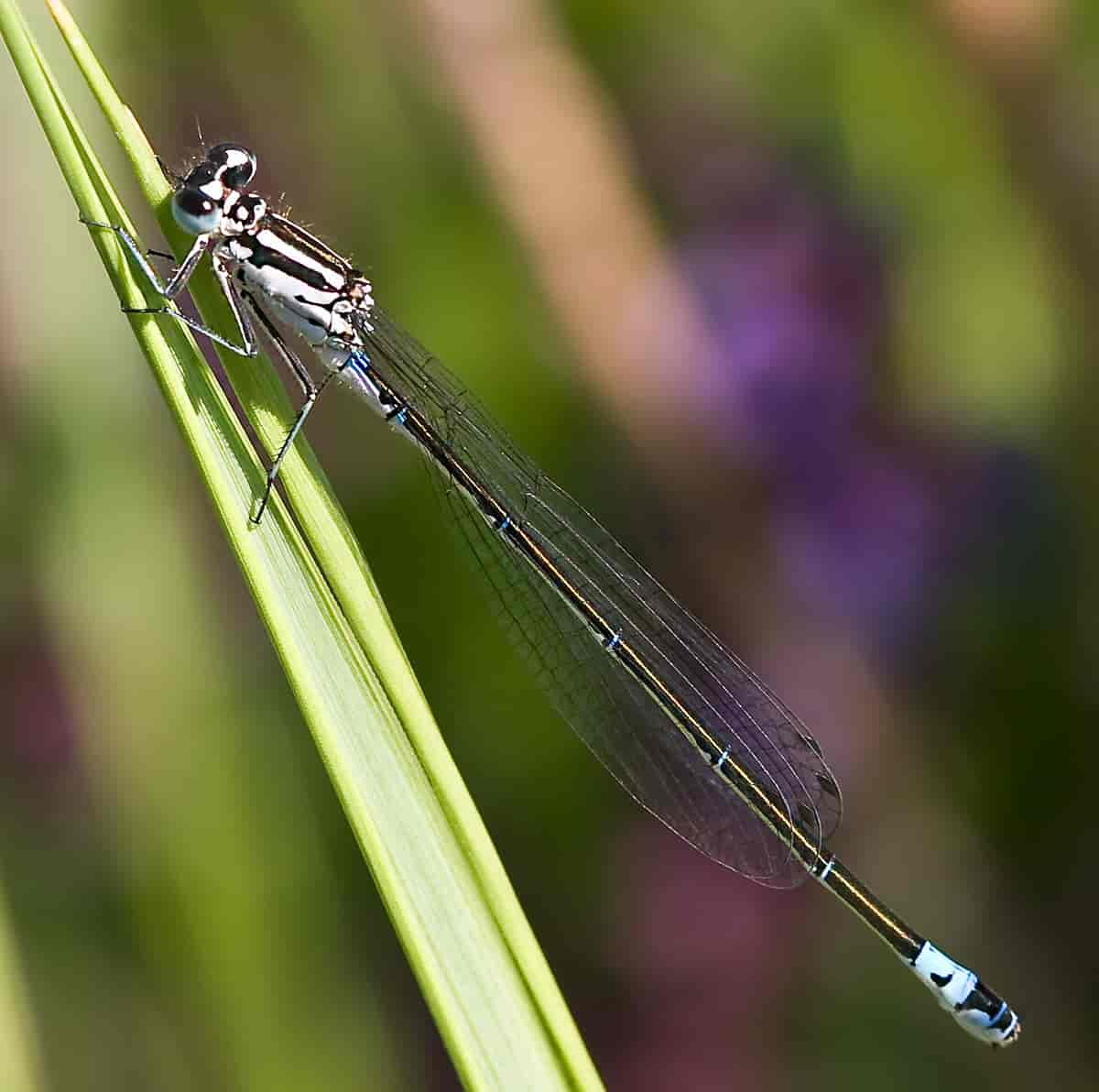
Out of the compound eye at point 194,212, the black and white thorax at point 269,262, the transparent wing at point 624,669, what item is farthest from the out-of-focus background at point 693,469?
the compound eye at point 194,212

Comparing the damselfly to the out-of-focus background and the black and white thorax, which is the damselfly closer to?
the black and white thorax

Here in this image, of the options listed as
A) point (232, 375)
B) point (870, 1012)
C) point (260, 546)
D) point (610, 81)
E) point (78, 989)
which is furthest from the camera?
point (610, 81)

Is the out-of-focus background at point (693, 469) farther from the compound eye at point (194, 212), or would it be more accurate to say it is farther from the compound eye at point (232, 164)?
the compound eye at point (194, 212)

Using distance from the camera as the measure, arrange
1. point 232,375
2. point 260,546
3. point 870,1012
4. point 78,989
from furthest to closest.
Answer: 1. point 870,1012
2. point 78,989
3. point 232,375
4. point 260,546

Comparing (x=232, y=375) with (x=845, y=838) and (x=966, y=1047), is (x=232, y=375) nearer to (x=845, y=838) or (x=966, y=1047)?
(x=845, y=838)

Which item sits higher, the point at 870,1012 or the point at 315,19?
the point at 315,19

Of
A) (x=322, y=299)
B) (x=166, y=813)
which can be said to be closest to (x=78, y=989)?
(x=166, y=813)

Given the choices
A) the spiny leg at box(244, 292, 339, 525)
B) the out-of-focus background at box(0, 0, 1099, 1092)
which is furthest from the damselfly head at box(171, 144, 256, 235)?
the out-of-focus background at box(0, 0, 1099, 1092)
